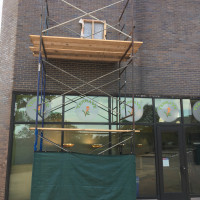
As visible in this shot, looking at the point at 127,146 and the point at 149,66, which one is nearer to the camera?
the point at 127,146

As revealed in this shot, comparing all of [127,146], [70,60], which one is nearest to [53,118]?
[70,60]

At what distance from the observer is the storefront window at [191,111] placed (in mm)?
8680

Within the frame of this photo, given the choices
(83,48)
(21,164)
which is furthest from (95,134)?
(83,48)

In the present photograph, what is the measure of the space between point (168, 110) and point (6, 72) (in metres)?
5.97

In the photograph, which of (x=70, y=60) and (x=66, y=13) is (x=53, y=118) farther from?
(x=66, y=13)

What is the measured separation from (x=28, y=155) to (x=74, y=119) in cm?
191

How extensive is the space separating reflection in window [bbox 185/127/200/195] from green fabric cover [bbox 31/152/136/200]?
130 inches

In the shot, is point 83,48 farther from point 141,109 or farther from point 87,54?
point 141,109

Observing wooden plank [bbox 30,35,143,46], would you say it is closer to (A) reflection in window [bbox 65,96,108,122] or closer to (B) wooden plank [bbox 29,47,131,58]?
(B) wooden plank [bbox 29,47,131,58]

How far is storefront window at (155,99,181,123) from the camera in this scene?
856cm

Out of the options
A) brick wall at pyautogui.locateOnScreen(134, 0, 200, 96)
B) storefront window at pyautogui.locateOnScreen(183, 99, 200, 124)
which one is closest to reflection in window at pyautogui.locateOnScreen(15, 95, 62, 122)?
brick wall at pyautogui.locateOnScreen(134, 0, 200, 96)

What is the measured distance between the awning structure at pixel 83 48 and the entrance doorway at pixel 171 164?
10.4ft

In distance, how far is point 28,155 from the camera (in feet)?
25.1

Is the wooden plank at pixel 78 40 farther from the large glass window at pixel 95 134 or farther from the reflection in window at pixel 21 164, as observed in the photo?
the reflection in window at pixel 21 164
